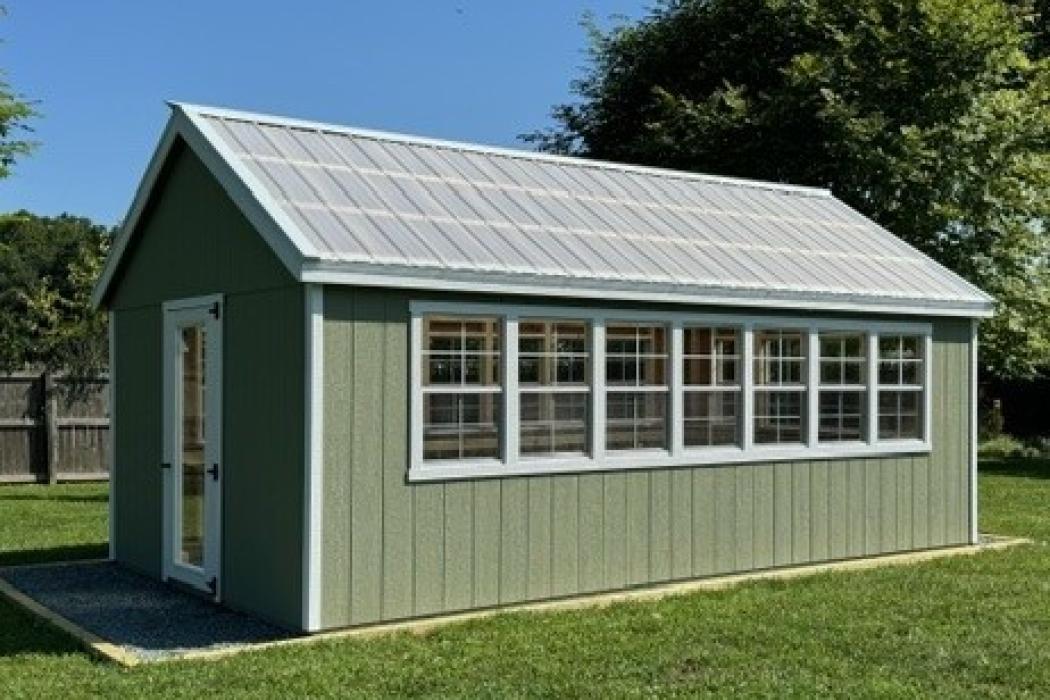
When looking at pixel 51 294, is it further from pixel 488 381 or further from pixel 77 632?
pixel 488 381

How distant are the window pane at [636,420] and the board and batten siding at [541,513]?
267mm

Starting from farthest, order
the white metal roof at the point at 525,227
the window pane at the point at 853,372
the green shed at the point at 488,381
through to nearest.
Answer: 1. the window pane at the point at 853,372
2. the white metal roof at the point at 525,227
3. the green shed at the point at 488,381

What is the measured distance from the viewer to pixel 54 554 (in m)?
11.8

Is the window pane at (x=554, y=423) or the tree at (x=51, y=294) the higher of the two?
the tree at (x=51, y=294)

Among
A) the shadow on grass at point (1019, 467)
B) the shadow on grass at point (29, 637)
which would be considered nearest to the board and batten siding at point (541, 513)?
the shadow on grass at point (29, 637)

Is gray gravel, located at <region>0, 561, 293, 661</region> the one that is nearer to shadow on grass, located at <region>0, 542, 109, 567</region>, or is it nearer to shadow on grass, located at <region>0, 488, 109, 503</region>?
shadow on grass, located at <region>0, 542, 109, 567</region>

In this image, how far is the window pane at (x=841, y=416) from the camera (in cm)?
1112

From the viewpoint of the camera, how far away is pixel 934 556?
11.4 meters

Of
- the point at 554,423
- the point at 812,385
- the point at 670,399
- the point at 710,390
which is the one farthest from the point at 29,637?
the point at 812,385

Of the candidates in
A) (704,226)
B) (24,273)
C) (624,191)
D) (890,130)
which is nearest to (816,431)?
(704,226)

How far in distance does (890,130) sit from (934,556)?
12357mm

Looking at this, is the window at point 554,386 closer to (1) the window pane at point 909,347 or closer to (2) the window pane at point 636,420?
(2) the window pane at point 636,420

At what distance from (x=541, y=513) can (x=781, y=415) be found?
2943 mm

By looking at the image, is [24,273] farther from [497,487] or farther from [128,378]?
[497,487]
